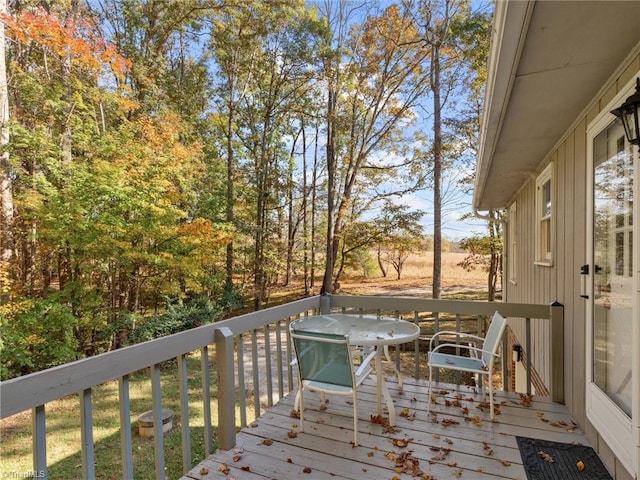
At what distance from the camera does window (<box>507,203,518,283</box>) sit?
6.40 m

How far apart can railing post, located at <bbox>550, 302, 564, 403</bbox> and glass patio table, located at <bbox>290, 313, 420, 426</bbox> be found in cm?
119

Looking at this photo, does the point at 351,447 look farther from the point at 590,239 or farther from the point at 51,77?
the point at 51,77

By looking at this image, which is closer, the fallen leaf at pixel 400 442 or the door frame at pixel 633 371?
the door frame at pixel 633 371

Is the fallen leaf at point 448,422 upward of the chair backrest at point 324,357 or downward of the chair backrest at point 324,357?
downward

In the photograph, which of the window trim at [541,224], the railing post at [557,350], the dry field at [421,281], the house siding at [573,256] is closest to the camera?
the house siding at [573,256]

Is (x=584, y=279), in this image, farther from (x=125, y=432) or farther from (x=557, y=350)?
(x=125, y=432)

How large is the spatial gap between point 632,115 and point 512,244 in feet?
18.3

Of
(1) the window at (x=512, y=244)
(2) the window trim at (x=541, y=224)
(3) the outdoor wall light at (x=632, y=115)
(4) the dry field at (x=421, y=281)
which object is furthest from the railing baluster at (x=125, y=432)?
(4) the dry field at (x=421, y=281)

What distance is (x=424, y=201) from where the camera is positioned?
12.4m

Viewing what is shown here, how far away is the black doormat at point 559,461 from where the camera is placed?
6.88 feet

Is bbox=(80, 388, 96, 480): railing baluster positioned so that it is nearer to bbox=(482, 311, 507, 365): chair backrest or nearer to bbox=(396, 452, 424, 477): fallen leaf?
bbox=(396, 452, 424, 477): fallen leaf

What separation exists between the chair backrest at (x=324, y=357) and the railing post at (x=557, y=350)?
6.37ft

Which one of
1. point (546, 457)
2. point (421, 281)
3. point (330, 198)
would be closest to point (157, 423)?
point (546, 457)

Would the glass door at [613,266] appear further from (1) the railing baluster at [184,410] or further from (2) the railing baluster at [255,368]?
(1) the railing baluster at [184,410]
